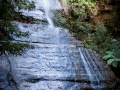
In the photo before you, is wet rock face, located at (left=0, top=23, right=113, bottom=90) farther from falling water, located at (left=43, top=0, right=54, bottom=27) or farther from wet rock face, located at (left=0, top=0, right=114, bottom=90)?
falling water, located at (left=43, top=0, right=54, bottom=27)

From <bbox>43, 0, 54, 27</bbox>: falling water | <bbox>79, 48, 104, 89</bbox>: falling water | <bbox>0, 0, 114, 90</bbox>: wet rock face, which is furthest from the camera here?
<bbox>43, 0, 54, 27</bbox>: falling water

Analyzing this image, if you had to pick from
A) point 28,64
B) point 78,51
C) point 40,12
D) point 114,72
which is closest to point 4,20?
point 28,64

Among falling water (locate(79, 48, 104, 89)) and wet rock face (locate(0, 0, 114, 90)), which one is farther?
falling water (locate(79, 48, 104, 89))

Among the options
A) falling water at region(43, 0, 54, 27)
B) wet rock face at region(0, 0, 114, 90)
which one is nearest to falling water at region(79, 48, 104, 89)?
wet rock face at region(0, 0, 114, 90)

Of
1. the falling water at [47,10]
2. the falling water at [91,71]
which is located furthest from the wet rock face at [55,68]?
the falling water at [47,10]

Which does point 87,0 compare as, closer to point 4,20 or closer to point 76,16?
point 76,16

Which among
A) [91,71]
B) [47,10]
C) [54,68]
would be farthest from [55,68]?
[47,10]

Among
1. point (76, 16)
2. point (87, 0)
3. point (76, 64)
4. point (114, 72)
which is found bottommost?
point (114, 72)

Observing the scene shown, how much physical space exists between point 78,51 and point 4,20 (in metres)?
3.54

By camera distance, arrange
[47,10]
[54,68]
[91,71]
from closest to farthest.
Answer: [54,68]
[91,71]
[47,10]

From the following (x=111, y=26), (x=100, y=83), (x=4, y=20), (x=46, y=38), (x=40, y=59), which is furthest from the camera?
(x=111, y=26)

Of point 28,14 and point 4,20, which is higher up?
point 4,20

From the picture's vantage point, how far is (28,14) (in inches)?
383

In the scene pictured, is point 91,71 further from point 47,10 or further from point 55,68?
point 47,10
